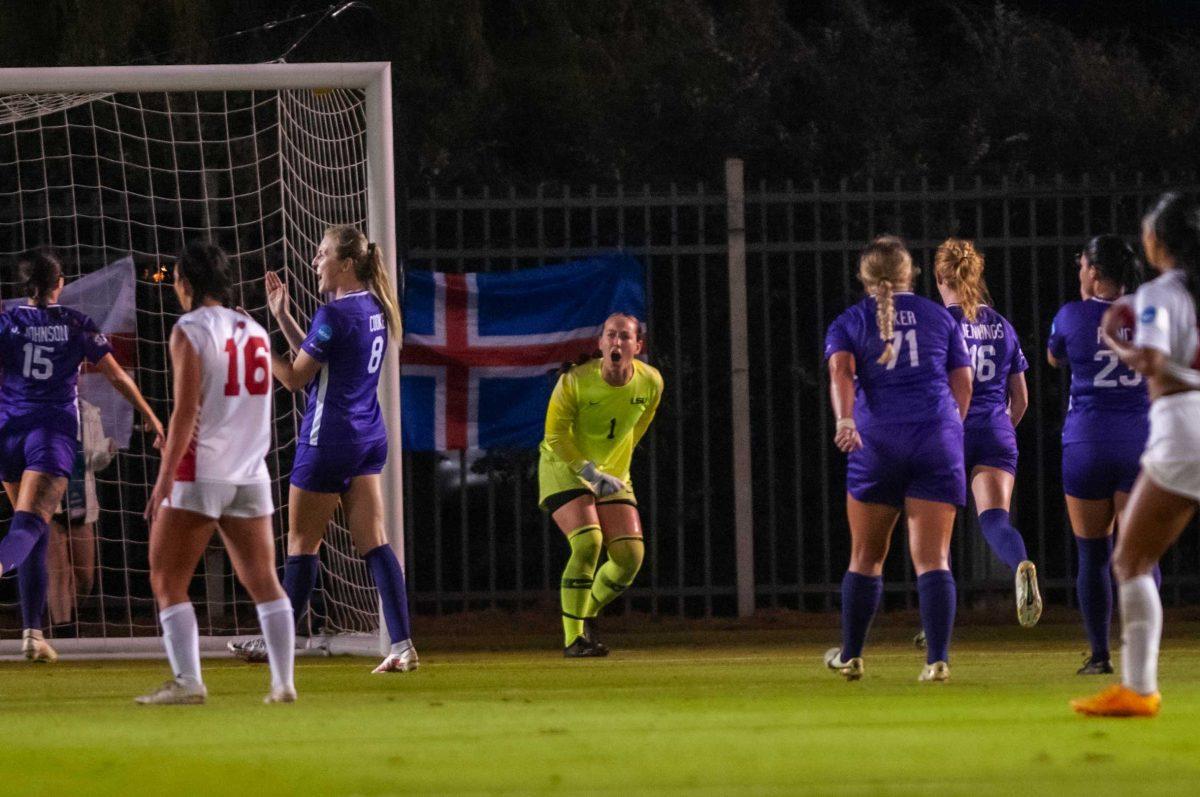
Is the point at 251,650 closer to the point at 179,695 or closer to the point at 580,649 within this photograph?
the point at 580,649

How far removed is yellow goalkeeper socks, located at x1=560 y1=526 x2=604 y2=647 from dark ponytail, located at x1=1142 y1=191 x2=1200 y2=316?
4336mm

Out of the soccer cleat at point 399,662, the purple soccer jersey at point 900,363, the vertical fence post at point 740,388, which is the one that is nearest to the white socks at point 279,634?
the soccer cleat at point 399,662

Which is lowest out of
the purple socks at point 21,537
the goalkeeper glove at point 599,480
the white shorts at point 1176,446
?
the purple socks at point 21,537

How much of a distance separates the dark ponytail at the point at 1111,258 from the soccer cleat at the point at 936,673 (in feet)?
6.22

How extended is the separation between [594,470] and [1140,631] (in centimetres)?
415

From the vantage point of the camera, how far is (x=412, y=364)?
12.1m

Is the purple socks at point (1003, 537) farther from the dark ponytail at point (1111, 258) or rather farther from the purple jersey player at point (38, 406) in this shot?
the purple jersey player at point (38, 406)

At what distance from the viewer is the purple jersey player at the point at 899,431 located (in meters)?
8.16

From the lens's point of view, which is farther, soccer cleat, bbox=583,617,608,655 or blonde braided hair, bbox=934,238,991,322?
soccer cleat, bbox=583,617,608,655

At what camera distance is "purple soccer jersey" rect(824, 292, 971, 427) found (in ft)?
27.0

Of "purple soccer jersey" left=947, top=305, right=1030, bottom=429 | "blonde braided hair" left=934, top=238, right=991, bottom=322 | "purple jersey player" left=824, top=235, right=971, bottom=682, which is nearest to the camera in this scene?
"purple jersey player" left=824, top=235, right=971, bottom=682

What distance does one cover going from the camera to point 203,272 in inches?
290

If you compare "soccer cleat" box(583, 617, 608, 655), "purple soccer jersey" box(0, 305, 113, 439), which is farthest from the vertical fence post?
"purple soccer jersey" box(0, 305, 113, 439)

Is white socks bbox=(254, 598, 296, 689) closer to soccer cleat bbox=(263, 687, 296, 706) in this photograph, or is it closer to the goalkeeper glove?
soccer cleat bbox=(263, 687, 296, 706)
